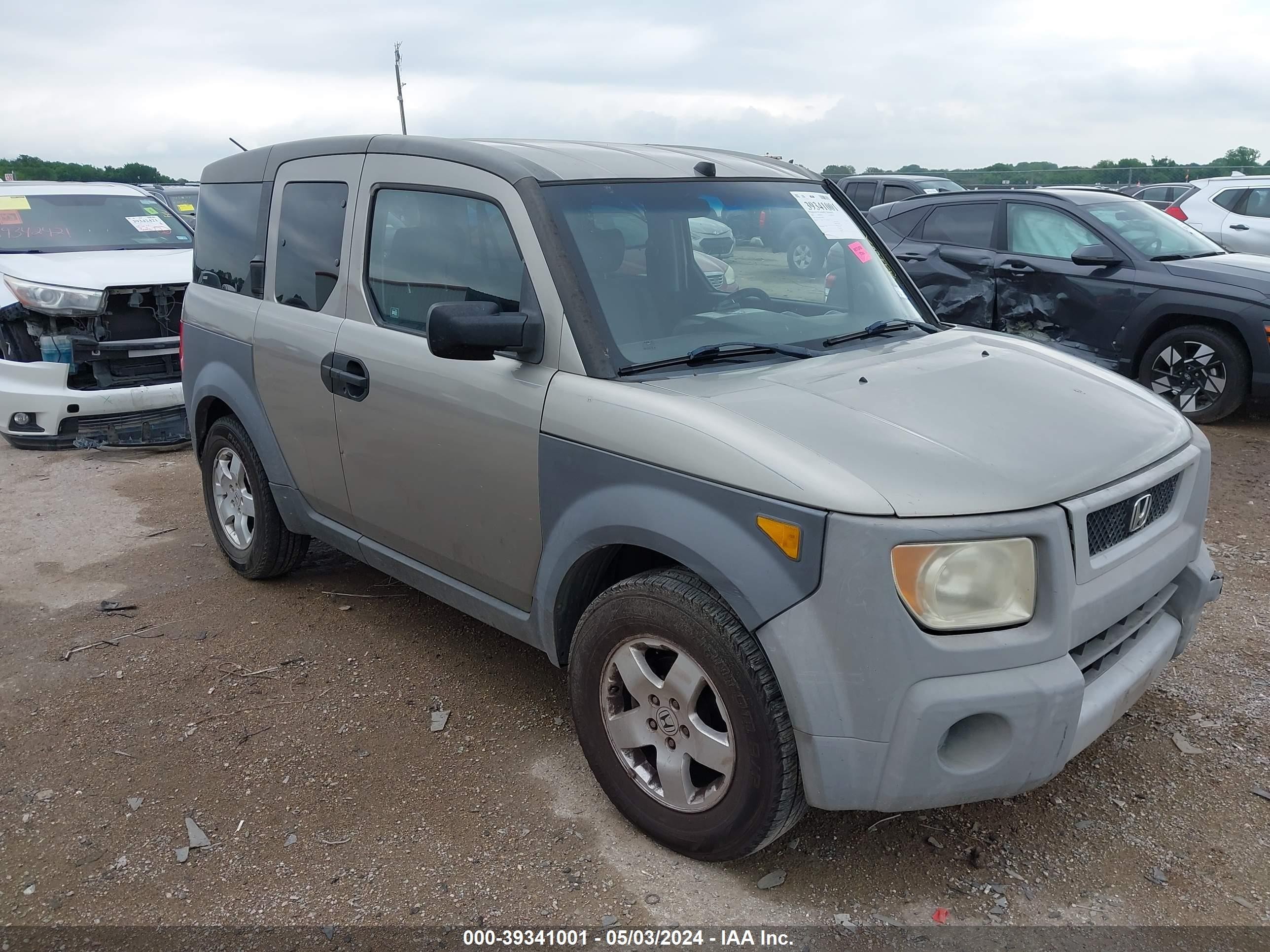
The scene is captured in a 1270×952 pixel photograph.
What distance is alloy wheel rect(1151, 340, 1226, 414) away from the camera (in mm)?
7312

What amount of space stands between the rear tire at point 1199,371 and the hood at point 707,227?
495cm

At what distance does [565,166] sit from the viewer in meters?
3.32

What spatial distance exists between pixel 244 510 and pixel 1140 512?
3.81 m

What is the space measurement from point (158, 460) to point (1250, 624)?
22.6 ft

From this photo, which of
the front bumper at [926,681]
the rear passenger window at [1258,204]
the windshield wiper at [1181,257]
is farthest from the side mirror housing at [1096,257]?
the rear passenger window at [1258,204]

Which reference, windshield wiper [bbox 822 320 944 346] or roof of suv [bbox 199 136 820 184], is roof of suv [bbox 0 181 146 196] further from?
windshield wiper [bbox 822 320 944 346]

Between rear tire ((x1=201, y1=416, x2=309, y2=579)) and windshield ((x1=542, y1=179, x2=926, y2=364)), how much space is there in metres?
2.13

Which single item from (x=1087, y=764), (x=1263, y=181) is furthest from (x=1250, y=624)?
(x=1263, y=181)

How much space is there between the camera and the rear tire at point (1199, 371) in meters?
7.20

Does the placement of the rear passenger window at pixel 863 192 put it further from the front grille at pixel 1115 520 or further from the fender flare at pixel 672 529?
the fender flare at pixel 672 529

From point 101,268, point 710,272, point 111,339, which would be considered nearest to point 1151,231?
point 710,272

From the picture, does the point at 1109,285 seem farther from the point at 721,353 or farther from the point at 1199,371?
the point at 721,353

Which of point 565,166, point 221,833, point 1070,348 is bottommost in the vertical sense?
point 221,833

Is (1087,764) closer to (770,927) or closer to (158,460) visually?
(770,927)
